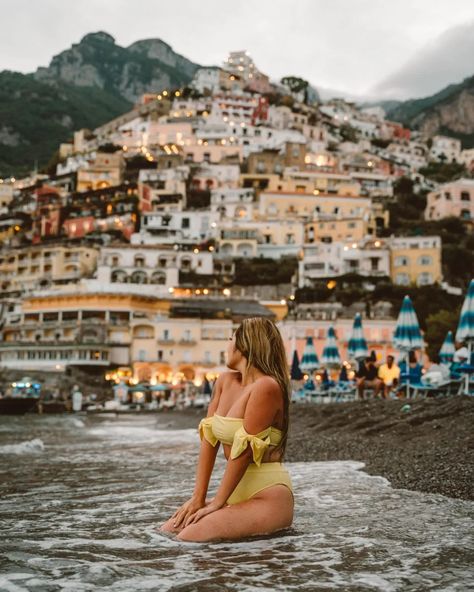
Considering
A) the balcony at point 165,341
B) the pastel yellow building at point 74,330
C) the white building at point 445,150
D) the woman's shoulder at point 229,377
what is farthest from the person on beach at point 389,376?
the white building at point 445,150

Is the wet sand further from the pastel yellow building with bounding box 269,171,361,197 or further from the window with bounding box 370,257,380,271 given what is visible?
the pastel yellow building with bounding box 269,171,361,197

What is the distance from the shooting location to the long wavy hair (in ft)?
16.5

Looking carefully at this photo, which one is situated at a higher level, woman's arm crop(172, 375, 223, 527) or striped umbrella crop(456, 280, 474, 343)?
striped umbrella crop(456, 280, 474, 343)

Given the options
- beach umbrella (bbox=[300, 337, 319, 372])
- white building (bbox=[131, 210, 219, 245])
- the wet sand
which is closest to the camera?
the wet sand

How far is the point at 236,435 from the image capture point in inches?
192

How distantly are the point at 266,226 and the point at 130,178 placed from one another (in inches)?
1089

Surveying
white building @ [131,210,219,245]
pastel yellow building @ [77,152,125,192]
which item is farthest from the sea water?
pastel yellow building @ [77,152,125,192]

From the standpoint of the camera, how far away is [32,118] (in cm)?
18962

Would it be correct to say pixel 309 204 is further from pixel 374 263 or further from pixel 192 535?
pixel 192 535

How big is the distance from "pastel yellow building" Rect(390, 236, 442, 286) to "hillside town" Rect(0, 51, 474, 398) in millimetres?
134

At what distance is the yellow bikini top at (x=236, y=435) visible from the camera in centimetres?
485

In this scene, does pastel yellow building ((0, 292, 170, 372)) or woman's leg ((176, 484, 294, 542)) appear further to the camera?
pastel yellow building ((0, 292, 170, 372))

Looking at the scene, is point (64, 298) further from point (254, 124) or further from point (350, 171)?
point (254, 124)

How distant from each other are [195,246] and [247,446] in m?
74.5
